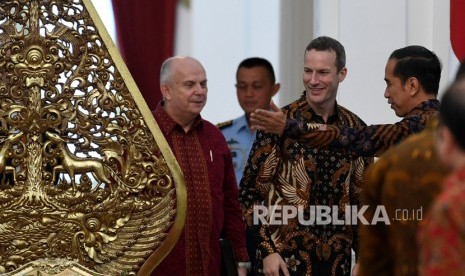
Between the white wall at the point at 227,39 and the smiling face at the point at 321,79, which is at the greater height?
the white wall at the point at 227,39

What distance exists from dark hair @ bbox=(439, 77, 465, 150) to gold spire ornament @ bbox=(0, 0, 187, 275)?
227 centimetres

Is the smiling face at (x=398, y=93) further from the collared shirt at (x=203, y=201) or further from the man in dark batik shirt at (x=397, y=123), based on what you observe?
the collared shirt at (x=203, y=201)

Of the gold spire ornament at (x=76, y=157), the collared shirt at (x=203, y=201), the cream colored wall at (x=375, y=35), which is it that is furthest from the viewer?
the cream colored wall at (x=375, y=35)

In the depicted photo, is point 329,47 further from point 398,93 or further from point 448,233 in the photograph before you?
point 448,233

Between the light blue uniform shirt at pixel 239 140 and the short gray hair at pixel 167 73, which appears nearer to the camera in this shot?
the short gray hair at pixel 167 73

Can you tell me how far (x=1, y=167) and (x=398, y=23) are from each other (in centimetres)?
333

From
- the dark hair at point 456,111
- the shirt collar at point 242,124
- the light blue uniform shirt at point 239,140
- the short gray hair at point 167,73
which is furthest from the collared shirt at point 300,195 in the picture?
the dark hair at point 456,111

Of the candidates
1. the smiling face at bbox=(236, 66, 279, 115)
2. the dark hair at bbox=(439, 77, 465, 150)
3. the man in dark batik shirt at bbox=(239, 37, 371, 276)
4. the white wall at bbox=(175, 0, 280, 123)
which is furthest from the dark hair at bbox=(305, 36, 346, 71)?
the dark hair at bbox=(439, 77, 465, 150)

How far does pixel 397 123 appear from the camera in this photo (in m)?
4.77

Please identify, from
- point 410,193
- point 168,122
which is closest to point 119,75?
point 168,122

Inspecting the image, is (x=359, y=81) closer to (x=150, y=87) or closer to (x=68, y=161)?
(x=150, y=87)

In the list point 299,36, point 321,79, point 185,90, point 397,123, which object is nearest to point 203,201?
point 185,90

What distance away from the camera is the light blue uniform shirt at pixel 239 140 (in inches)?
270

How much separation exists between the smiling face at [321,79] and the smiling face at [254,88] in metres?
1.41
